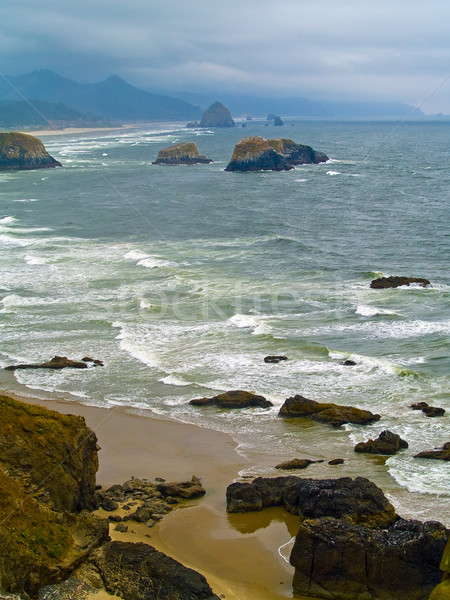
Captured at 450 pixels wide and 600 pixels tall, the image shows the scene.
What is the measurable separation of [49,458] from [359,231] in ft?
177

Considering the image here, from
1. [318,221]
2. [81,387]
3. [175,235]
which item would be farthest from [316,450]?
[318,221]

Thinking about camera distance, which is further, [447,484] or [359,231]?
[359,231]

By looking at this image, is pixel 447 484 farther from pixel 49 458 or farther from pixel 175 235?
pixel 175 235

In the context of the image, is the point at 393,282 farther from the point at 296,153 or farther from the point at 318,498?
the point at 296,153

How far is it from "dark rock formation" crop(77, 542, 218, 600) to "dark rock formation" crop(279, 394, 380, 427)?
11128 mm

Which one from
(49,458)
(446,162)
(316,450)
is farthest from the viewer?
(446,162)

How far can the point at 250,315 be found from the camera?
38875mm

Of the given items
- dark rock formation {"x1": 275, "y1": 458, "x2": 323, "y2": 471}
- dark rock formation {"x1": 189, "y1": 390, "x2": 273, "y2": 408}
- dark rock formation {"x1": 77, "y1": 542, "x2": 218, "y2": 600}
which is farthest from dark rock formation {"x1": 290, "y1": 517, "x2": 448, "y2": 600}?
dark rock formation {"x1": 189, "y1": 390, "x2": 273, "y2": 408}

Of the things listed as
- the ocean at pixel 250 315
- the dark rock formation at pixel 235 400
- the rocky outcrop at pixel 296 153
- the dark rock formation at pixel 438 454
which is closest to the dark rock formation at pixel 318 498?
the ocean at pixel 250 315

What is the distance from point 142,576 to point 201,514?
4.61m

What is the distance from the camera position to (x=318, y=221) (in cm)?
7362

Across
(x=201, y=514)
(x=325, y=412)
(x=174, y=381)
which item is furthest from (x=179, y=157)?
(x=201, y=514)

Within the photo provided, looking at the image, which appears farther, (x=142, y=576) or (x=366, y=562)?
(x=366, y=562)

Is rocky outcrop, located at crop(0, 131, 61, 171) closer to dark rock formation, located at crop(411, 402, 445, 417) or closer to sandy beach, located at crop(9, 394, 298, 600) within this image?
sandy beach, located at crop(9, 394, 298, 600)
